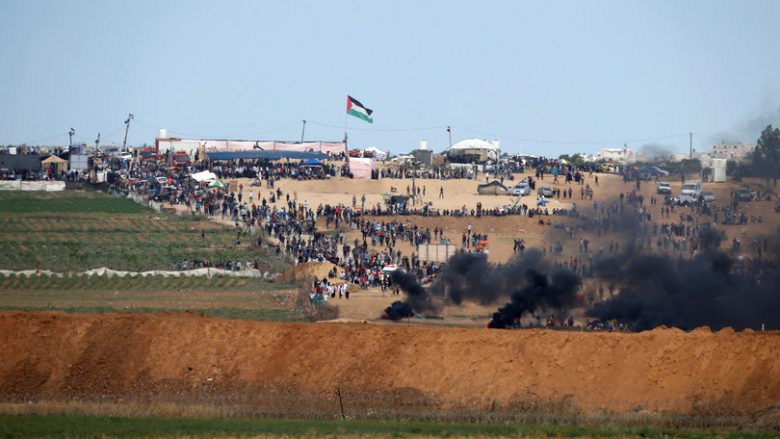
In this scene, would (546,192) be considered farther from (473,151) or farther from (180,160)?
(180,160)

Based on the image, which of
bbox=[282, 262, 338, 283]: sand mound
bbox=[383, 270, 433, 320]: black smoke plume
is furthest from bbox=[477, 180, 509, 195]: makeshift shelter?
bbox=[383, 270, 433, 320]: black smoke plume

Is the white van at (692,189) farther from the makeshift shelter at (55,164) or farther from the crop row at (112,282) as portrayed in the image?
the makeshift shelter at (55,164)

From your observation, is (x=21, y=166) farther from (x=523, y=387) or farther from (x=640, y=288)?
(x=523, y=387)

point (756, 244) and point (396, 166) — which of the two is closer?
point (756, 244)

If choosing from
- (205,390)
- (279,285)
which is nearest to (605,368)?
(205,390)

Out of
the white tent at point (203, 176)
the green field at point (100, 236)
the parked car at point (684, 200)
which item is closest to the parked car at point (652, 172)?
the parked car at point (684, 200)
